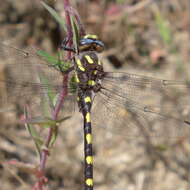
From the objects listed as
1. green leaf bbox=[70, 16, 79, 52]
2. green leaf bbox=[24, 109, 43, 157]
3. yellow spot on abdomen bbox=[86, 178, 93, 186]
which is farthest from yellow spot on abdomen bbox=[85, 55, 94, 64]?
yellow spot on abdomen bbox=[86, 178, 93, 186]

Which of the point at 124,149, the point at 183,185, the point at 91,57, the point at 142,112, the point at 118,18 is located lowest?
the point at 183,185

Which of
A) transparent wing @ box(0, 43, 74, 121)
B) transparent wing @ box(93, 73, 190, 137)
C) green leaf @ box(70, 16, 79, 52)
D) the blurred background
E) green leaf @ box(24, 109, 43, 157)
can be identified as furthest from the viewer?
the blurred background

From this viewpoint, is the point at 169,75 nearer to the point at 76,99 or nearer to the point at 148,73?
the point at 148,73

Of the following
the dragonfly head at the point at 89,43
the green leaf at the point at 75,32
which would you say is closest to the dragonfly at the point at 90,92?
the dragonfly head at the point at 89,43

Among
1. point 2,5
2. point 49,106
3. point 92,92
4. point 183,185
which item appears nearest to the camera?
point 49,106

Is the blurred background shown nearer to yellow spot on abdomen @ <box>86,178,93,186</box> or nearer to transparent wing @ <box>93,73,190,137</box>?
transparent wing @ <box>93,73,190,137</box>

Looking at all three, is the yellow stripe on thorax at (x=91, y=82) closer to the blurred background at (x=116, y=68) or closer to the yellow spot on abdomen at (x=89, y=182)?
the blurred background at (x=116, y=68)

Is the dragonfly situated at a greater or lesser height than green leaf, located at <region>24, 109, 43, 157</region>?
greater

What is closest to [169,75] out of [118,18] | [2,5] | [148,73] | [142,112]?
[148,73]

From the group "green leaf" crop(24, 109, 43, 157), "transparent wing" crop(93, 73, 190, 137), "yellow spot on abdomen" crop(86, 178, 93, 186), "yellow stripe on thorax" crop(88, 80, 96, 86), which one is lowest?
"yellow spot on abdomen" crop(86, 178, 93, 186)
